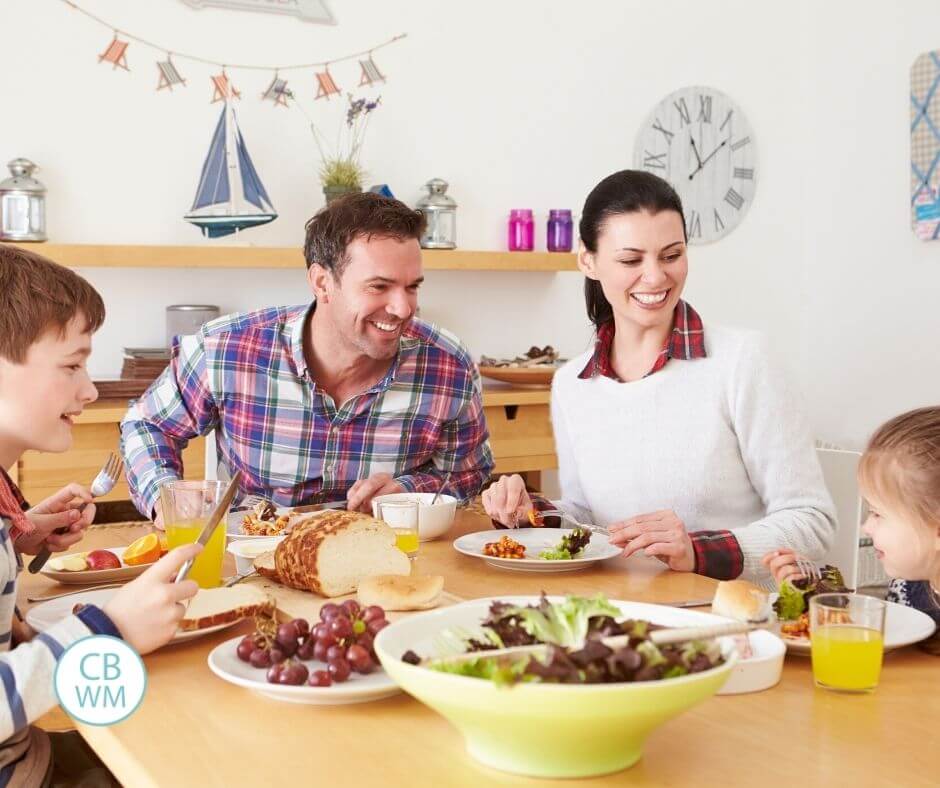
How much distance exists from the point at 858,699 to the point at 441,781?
0.45 meters

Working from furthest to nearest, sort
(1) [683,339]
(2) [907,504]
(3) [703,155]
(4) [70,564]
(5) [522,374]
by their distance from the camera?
(3) [703,155]
(5) [522,374]
(1) [683,339]
(4) [70,564]
(2) [907,504]

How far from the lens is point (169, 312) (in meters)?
3.89

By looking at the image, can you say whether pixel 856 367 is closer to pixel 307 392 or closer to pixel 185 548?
pixel 307 392

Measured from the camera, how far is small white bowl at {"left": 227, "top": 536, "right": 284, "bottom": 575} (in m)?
1.75

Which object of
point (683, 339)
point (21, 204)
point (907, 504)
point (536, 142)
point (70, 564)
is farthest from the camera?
point (536, 142)

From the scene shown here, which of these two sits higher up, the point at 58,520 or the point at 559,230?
the point at 559,230

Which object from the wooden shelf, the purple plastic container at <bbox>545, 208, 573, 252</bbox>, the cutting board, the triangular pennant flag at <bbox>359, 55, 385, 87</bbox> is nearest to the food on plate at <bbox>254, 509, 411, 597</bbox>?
the cutting board

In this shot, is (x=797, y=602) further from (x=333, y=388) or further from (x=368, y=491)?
(x=333, y=388)

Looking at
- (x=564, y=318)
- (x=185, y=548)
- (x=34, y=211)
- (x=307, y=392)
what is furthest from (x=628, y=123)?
(x=185, y=548)

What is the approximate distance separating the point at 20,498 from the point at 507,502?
2.47 feet

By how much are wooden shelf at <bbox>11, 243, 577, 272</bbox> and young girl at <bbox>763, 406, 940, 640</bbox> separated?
2.68m

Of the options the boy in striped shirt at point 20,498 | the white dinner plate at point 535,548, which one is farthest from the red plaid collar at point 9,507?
the white dinner plate at point 535,548

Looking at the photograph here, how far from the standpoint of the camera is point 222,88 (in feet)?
13.1

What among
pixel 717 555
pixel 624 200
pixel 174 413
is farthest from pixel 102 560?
pixel 624 200
